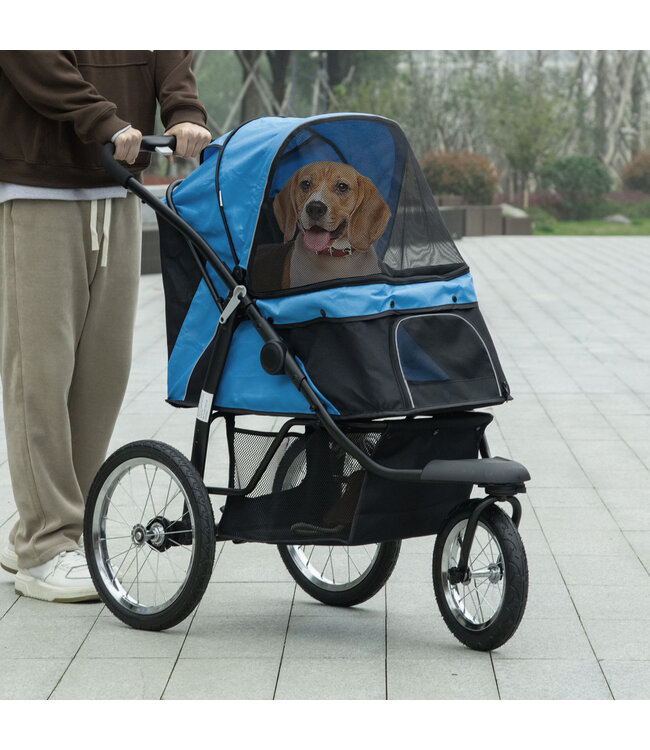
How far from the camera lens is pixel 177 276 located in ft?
13.1

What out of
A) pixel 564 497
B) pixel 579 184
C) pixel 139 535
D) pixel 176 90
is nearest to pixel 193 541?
pixel 139 535

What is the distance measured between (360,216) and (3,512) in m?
2.48

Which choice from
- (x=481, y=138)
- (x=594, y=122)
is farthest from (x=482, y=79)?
(x=594, y=122)

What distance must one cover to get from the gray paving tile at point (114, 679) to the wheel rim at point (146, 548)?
0.87 ft

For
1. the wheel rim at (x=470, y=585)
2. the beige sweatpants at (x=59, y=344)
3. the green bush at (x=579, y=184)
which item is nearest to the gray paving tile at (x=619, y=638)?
the wheel rim at (x=470, y=585)

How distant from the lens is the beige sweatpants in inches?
161

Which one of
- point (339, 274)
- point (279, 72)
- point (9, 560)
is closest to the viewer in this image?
point (339, 274)

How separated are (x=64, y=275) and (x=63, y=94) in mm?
601

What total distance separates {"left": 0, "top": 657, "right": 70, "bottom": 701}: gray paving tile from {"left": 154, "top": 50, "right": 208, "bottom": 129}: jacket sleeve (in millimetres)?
1774

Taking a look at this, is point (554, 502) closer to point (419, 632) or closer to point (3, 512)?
point (419, 632)

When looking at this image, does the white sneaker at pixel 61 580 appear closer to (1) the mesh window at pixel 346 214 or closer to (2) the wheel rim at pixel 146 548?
(2) the wheel rim at pixel 146 548

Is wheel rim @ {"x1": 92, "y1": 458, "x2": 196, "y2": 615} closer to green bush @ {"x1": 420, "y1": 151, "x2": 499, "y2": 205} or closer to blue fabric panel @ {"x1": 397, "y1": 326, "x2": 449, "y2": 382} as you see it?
blue fabric panel @ {"x1": 397, "y1": 326, "x2": 449, "y2": 382}

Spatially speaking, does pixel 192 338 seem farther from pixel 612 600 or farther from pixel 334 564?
pixel 612 600

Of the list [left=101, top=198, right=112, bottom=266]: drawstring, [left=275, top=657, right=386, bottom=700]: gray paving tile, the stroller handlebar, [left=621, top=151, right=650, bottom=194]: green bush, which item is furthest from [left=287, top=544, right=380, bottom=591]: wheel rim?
[left=621, top=151, right=650, bottom=194]: green bush
